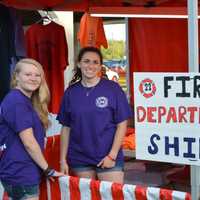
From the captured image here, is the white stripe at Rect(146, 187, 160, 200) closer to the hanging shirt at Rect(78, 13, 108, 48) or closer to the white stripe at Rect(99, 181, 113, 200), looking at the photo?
the white stripe at Rect(99, 181, 113, 200)

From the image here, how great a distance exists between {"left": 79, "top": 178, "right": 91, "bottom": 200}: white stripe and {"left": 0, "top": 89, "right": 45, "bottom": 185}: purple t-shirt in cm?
34

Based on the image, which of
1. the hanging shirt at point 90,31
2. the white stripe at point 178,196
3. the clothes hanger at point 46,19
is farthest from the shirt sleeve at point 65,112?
the clothes hanger at point 46,19

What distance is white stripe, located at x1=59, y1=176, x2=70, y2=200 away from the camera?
125 inches

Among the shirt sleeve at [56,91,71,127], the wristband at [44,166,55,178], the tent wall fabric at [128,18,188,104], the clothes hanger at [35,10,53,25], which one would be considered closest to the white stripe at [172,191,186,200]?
the wristband at [44,166,55,178]

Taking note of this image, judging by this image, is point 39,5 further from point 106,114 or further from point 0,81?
point 106,114

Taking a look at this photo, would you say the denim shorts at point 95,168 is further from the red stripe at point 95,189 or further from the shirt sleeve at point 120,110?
the red stripe at point 95,189

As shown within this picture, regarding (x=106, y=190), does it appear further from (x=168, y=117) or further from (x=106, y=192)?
(x=168, y=117)

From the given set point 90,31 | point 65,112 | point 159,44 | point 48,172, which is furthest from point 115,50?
point 48,172

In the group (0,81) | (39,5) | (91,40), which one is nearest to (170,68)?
(91,40)

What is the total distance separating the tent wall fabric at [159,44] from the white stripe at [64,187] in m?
3.60

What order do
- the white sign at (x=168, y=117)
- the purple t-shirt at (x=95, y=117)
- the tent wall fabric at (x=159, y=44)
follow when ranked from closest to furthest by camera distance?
1. the white sign at (x=168, y=117)
2. the purple t-shirt at (x=95, y=117)
3. the tent wall fabric at (x=159, y=44)

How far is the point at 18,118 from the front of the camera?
305 cm

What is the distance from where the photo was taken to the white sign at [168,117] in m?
2.45

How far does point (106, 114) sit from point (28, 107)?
594 mm
